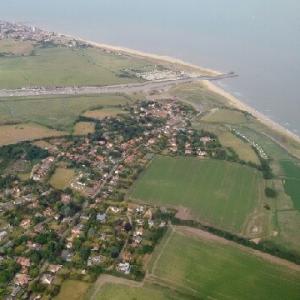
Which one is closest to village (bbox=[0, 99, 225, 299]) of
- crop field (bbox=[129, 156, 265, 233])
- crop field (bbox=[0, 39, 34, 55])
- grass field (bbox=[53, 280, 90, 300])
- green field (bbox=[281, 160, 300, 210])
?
grass field (bbox=[53, 280, 90, 300])

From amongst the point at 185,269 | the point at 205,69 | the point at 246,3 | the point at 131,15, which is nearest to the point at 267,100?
the point at 205,69

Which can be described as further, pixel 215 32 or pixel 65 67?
pixel 215 32

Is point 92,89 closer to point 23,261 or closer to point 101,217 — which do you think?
point 101,217

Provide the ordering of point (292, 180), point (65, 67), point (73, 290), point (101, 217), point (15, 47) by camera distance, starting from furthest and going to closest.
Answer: point (15, 47) < point (65, 67) < point (292, 180) < point (101, 217) < point (73, 290)

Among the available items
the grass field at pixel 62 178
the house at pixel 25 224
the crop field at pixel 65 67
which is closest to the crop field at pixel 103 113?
the crop field at pixel 65 67

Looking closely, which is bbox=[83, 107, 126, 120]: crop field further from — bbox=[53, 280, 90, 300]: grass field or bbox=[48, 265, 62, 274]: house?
bbox=[53, 280, 90, 300]: grass field

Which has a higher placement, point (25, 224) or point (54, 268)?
point (25, 224)

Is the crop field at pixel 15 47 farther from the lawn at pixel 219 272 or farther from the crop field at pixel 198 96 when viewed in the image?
the lawn at pixel 219 272

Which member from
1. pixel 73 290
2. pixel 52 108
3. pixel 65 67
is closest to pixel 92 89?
pixel 52 108
